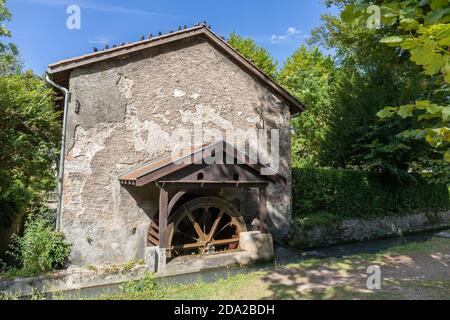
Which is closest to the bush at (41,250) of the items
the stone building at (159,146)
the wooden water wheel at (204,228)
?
the stone building at (159,146)

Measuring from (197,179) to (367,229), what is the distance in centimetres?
849

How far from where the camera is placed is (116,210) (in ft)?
27.3

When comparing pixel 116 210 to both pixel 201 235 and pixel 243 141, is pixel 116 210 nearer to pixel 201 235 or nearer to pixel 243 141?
pixel 201 235

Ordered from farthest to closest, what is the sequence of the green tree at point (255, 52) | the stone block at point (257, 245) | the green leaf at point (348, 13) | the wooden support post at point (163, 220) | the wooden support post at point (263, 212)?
the green tree at point (255, 52) < the wooden support post at point (263, 212) < the stone block at point (257, 245) < the wooden support post at point (163, 220) < the green leaf at point (348, 13)

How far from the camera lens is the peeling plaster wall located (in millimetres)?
8055

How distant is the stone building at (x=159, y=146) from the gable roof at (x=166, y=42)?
0.03 meters

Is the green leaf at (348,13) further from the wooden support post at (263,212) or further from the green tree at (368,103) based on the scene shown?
the green tree at (368,103)

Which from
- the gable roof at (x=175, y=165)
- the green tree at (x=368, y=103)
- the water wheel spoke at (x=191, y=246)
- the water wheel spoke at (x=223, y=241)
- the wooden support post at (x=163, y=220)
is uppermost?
the green tree at (x=368, y=103)

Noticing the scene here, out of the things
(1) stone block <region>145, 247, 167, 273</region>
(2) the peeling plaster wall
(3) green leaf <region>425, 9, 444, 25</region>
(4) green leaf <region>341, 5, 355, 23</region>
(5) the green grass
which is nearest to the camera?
(3) green leaf <region>425, 9, 444, 25</region>

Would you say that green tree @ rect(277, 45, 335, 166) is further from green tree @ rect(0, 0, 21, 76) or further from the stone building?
green tree @ rect(0, 0, 21, 76)

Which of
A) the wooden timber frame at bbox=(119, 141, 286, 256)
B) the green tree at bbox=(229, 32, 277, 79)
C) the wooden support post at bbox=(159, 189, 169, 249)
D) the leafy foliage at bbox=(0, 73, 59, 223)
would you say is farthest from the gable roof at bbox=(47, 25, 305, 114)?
the green tree at bbox=(229, 32, 277, 79)

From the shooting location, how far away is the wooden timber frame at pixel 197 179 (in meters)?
7.80

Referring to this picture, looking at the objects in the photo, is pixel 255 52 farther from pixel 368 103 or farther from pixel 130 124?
pixel 130 124

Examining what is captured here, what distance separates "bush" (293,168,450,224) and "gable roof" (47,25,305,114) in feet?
9.87
